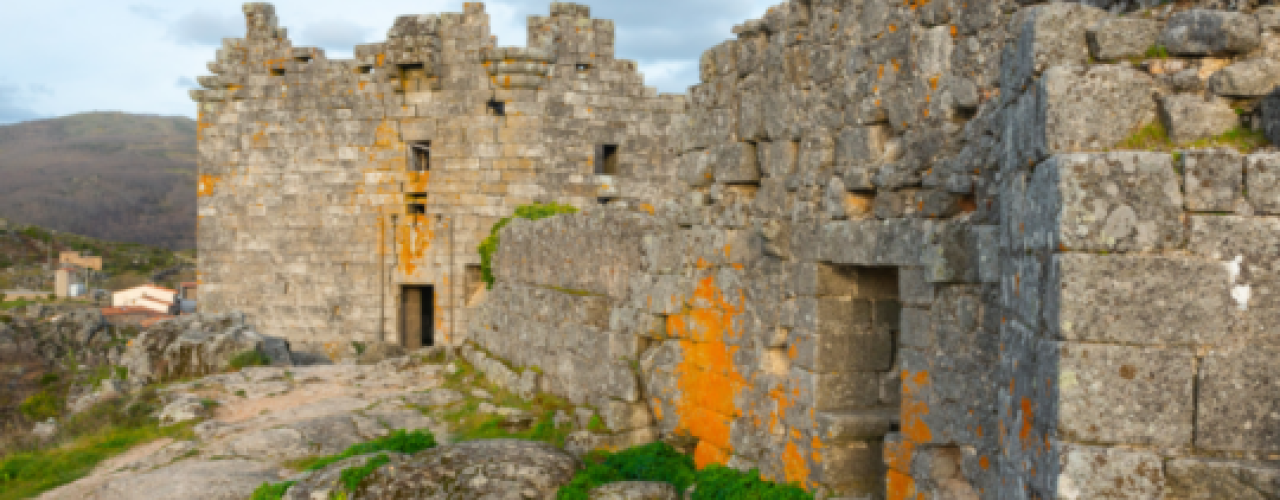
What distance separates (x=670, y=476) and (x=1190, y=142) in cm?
468

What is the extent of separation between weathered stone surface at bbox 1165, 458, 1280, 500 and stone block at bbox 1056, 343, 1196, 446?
8 cm

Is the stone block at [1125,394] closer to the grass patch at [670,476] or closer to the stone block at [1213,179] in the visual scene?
the stone block at [1213,179]

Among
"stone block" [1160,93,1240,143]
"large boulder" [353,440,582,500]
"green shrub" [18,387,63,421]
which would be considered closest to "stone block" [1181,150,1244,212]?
"stone block" [1160,93,1240,143]

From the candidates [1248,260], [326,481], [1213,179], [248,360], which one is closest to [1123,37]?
[1213,179]

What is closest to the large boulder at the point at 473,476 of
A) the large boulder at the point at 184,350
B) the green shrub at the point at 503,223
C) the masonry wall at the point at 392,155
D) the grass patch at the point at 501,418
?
the grass patch at the point at 501,418

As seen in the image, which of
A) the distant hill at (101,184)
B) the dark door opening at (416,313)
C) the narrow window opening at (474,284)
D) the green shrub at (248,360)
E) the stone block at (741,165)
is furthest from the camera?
the distant hill at (101,184)

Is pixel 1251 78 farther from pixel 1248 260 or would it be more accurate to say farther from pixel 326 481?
pixel 326 481

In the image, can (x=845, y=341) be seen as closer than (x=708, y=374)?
Yes

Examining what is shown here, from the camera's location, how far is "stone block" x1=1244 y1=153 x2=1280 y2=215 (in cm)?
277

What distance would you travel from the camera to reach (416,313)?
719 inches

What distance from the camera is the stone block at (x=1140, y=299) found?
280 cm

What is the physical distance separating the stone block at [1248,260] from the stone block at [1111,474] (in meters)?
0.47

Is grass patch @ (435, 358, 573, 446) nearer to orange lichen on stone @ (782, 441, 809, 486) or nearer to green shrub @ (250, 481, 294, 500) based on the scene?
green shrub @ (250, 481, 294, 500)

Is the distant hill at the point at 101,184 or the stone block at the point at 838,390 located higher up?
the distant hill at the point at 101,184
